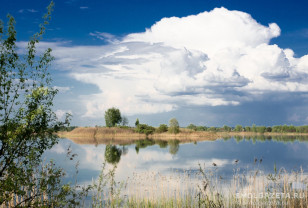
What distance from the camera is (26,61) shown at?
213 inches

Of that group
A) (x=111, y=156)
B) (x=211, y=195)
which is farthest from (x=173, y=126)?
(x=211, y=195)

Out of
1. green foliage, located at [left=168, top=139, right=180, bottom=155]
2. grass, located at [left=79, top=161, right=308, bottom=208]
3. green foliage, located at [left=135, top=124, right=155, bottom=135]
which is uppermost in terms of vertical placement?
green foliage, located at [left=135, top=124, right=155, bottom=135]

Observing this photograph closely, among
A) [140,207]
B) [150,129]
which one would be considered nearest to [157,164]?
[140,207]

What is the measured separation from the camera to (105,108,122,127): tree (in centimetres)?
7700

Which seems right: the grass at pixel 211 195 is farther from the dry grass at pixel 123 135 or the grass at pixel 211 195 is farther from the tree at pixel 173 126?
the dry grass at pixel 123 135

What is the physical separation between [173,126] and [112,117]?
77.4 ft

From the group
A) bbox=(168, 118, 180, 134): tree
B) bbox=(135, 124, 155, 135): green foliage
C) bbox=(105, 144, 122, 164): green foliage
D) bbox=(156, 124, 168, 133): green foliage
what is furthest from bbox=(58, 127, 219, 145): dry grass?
bbox=(105, 144, 122, 164): green foliage

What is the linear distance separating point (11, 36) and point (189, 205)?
7555 mm

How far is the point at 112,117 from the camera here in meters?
77.0

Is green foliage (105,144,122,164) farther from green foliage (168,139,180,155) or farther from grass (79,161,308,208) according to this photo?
green foliage (168,139,180,155)

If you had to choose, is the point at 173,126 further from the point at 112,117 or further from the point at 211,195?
the point at 211,195

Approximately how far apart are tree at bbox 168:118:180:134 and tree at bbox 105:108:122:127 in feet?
74.2

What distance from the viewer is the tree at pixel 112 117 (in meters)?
77.0

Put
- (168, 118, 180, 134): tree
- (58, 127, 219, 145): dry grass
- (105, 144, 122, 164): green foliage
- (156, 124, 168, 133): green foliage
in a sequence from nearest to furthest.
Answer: (105, 144, 122, 164): green foliage, (58, 127, 219, 145): dry grass, (168, 118, 180, 134): tree, (156, 124, 168, 133): green foliage
